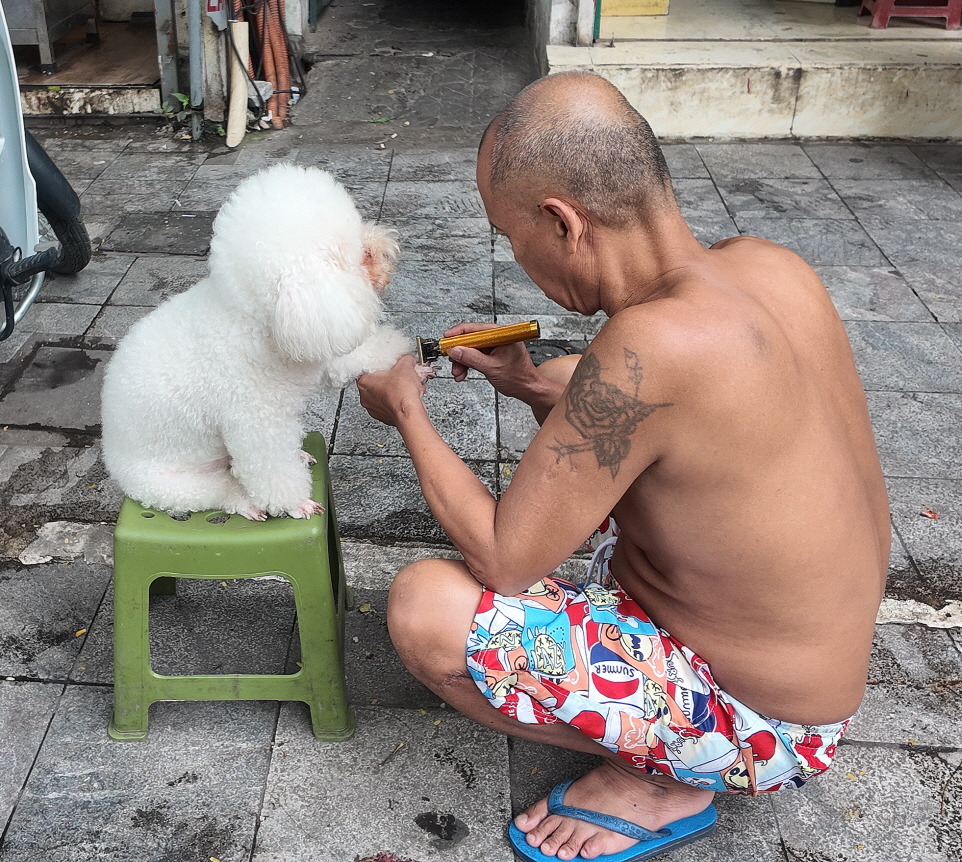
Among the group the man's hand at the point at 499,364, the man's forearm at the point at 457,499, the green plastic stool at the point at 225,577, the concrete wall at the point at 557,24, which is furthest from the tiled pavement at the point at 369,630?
the concrete wall at the point at 557,24

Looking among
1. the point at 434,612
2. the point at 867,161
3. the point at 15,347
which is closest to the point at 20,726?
the point at 434,612

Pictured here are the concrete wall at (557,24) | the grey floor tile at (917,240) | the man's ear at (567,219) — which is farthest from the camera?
the concrete wall at (557,24)

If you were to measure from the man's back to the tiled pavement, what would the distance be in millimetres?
523

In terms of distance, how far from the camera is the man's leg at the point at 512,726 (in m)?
1.74

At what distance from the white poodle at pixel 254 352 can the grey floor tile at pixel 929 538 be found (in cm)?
163

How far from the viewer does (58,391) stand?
10.7 feet

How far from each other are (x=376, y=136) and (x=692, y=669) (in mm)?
4563

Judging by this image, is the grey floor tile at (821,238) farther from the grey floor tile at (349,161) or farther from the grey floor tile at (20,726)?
the grey floor tile at (20,726)

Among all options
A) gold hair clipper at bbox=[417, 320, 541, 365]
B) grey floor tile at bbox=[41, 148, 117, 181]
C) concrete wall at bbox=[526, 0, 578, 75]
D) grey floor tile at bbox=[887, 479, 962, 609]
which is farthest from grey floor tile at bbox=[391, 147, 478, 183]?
gold hair clipper at bbox=[417, 320, 541, 365]

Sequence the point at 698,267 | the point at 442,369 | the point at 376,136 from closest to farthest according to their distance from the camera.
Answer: the point at 698,267 → the point at 442,369 → the point at 376,136

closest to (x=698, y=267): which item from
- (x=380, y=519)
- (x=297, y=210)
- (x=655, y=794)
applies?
(x=297, y=210)

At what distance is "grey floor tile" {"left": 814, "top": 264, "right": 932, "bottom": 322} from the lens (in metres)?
3.88

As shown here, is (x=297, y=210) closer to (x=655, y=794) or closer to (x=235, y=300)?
(x=235, y=300)

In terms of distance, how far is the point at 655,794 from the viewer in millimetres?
1882
